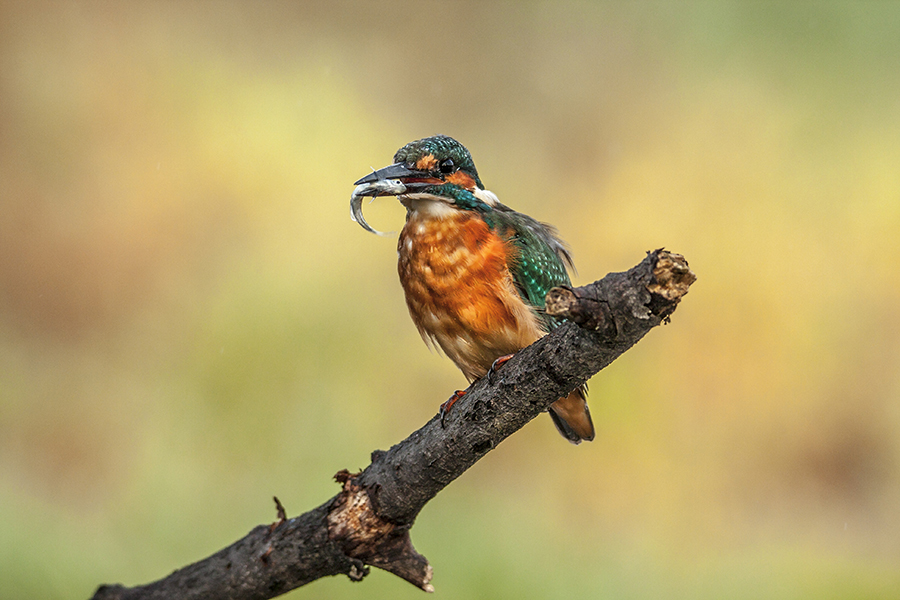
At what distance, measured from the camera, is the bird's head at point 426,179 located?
1.63 meters

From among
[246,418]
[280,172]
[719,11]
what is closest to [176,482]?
[246,418]

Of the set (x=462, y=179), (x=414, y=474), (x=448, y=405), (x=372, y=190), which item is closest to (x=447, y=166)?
(x=462, y=179)

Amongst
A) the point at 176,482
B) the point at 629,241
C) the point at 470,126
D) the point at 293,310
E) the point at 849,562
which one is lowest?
the point at 849,562

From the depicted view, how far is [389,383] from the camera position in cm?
326

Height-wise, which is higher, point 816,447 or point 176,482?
point 176,482

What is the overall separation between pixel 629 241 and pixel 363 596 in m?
1.80

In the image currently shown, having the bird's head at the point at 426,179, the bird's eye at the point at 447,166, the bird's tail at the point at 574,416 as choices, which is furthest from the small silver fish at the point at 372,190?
the bird's tail at the point at 574,416

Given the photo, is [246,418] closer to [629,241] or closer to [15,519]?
[15,519]

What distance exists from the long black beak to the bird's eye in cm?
5

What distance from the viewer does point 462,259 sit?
5.58 feet

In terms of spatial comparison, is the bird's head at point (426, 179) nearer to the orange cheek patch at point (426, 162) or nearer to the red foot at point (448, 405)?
the orange cheek patch at point (426, 162)

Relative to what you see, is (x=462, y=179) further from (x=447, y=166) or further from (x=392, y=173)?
(x=392, y=173)

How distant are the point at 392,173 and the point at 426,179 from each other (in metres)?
0.09

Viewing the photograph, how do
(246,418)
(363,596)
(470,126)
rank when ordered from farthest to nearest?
(470,126) < (246,418) < (363,596)
